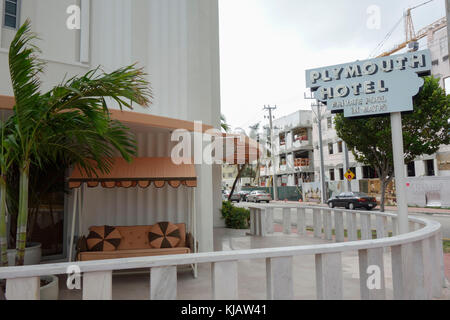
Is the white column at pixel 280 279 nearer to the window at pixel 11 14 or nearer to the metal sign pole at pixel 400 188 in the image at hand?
the metal sign pole at pixel 400 188

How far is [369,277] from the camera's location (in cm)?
298

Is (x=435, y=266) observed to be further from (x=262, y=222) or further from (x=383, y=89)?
(x=262, y=222)

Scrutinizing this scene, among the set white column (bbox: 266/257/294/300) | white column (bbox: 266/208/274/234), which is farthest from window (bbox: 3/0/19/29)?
white column (bbox: 266/208/274/234)

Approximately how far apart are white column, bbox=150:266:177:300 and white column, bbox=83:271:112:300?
0.31 metres

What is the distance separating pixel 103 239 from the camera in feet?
20.1

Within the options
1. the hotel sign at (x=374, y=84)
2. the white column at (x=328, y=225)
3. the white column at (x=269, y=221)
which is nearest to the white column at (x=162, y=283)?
the hotel sign at (x=374, y=84)

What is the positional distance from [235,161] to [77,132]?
7.25 meters

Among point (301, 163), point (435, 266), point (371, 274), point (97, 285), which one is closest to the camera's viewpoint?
point (97, 285)

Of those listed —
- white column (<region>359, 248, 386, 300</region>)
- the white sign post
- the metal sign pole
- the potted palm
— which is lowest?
white column (<region>359, 248, 386, 300</region>)

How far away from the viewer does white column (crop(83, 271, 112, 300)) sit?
2.32 m

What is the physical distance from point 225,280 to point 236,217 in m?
9.45

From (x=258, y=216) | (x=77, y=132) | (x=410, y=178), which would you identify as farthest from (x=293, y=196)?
(x=77, y=132)

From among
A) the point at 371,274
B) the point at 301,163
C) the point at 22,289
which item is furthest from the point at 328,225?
the point at 301,163

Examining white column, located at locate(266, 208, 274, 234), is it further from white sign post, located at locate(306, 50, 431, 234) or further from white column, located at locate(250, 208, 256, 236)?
white sign post, located at locate(306, 50, 431, 234)
